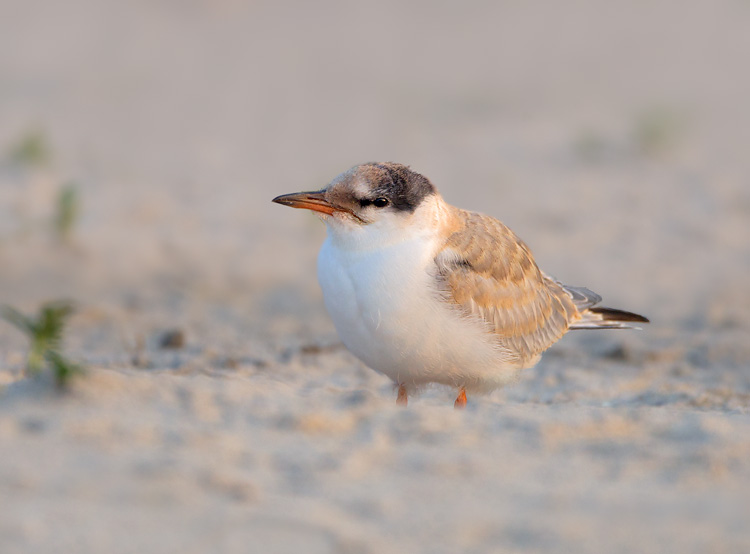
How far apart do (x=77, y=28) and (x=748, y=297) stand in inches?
401

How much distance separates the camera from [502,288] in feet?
15.3

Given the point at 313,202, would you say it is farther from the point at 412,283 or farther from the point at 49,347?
the point at 49,347

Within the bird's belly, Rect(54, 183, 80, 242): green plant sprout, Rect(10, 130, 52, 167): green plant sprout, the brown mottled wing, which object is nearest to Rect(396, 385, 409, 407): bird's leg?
the bird's belly

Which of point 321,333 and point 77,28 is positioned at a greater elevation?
point 77,28

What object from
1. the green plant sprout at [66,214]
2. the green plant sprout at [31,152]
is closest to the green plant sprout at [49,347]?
the green plant sprout at [66,214]

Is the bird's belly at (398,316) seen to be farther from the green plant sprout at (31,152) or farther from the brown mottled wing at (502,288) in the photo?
the green plant sprout at (31,152)

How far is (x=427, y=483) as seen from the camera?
294cm

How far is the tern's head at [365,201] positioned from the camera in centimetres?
428

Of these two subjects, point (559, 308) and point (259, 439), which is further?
point (559, 308)

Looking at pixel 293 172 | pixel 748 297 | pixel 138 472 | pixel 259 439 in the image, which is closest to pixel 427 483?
pixel 259 439

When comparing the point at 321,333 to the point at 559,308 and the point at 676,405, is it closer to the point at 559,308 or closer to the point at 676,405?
the point at 559,308

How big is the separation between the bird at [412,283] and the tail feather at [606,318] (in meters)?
0.84

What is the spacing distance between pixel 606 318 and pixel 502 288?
1095 millimetres

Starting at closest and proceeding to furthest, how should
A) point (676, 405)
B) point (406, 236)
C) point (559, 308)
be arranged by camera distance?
point (406, 236) < point (676, 405) < point (559, 308)
